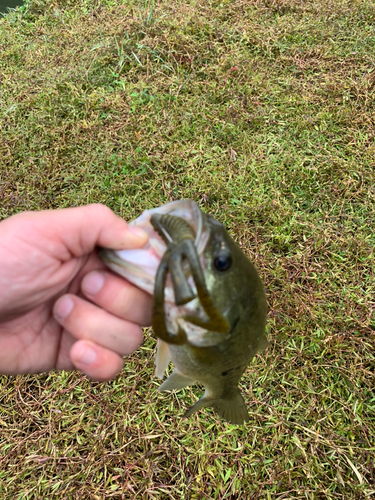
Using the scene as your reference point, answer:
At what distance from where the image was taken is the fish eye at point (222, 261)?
122 centimetres

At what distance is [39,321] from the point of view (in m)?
1.71

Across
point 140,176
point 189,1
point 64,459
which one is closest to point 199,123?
point 140,176

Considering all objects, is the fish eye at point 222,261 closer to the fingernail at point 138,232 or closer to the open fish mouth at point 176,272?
the open fish mouth at point 176,272

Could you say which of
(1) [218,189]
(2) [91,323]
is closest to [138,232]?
(2) [91,323]

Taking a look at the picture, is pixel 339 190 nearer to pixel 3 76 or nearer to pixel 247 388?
pixel 247 388

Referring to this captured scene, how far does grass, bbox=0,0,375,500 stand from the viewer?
2.41 metres

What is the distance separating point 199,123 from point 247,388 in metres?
2.55

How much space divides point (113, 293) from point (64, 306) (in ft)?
0.69

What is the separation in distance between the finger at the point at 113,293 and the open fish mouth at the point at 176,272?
0.38 feet

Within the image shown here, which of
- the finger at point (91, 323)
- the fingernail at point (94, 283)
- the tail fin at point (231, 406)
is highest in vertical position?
the fingernail at point (94, 283)

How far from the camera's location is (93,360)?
4.75 feet

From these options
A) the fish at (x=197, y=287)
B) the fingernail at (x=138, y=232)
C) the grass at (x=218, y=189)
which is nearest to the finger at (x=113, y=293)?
the fish at (x=197, y=287)

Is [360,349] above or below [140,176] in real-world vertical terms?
below

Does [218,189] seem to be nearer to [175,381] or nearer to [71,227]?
[175,381]
